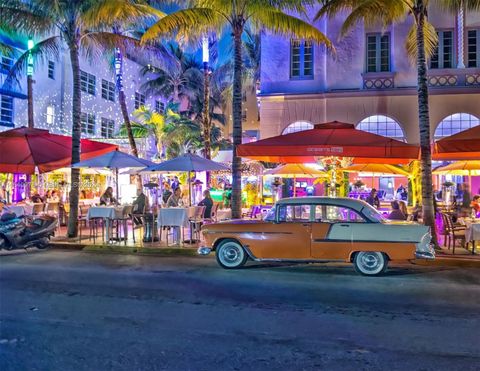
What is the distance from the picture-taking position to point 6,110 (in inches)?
981

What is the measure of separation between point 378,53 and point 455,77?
3437 mm

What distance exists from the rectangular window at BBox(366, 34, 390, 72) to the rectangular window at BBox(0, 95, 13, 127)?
18638mm

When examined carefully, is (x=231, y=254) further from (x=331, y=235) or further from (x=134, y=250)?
(x=134, y=250)

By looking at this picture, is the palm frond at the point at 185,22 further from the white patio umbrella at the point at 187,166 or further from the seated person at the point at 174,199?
the seated person at the point at 174,199

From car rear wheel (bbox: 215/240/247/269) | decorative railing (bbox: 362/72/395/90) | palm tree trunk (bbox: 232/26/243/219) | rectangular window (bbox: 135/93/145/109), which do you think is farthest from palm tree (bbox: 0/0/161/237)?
rectangular window (bbox: 135/93/145/109)

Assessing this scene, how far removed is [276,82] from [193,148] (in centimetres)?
1880

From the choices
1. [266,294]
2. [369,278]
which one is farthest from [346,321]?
[369,278]

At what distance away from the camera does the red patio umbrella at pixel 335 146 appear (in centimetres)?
1129

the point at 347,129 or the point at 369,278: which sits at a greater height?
the point at 347,129

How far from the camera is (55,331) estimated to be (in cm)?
574

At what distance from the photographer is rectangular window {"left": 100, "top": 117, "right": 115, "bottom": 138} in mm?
34287

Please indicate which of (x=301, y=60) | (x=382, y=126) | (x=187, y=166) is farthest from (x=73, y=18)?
(x=382, y=126)

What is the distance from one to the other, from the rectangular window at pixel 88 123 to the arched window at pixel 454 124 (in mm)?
22316

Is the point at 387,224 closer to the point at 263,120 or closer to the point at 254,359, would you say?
the point at 254,359
